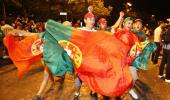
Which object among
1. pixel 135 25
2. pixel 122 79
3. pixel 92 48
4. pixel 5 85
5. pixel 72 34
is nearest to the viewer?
pixel 122 79

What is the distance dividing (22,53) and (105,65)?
259 centimetres

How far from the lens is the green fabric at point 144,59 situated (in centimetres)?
771

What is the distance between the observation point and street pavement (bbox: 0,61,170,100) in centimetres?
887

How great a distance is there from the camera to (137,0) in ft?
200

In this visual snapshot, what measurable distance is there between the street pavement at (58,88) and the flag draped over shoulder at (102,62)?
140 cm

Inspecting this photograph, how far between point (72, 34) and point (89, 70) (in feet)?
3.53

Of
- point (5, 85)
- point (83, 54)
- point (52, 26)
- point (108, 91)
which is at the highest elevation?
point (52, 26)

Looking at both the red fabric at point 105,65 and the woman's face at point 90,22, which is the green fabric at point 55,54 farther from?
the woman's face at point 90,22

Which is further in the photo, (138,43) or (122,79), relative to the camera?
(138,43)

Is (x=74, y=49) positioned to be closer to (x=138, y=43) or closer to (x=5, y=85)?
(x=138, y=43)

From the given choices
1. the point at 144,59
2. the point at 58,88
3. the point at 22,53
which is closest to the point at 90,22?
the point at 144,59

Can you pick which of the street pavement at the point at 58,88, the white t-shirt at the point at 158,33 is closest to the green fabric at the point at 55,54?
the street pavement at the point at 58,88

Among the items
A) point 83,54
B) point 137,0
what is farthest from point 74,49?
point 137,0

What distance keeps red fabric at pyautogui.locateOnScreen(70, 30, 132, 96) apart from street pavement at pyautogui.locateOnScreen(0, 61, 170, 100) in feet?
4.54
